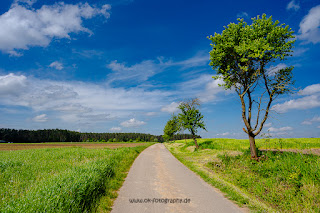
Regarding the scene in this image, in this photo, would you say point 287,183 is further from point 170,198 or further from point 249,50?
point 249,50

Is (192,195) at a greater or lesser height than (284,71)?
lesser

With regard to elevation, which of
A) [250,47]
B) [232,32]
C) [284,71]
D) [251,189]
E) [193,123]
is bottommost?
[251,189]

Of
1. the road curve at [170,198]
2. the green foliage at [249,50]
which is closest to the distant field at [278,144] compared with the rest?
the green foliage at [249,50]

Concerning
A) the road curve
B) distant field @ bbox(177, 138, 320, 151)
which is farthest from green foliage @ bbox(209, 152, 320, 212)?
distant field @ bbox(177, 138, 320, 151)

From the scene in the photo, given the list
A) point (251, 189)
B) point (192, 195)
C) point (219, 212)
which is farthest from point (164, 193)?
point (251, 189)

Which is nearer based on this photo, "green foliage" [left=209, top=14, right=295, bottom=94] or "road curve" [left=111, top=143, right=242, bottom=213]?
"road curve" [left=111, top=143, right=242, bottom=213]

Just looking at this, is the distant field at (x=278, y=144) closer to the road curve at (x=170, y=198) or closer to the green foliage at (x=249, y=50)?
the green foliage at (x=249, y=50)

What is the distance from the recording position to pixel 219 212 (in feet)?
18.8

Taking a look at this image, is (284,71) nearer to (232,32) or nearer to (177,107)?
(232,32)

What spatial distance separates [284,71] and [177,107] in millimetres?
23597

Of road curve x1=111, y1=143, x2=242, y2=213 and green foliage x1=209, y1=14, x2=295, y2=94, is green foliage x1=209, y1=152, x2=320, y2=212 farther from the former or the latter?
green foliage x1=209, y1=14, x2=295, y2=94

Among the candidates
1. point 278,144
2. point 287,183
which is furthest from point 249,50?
point 278,144

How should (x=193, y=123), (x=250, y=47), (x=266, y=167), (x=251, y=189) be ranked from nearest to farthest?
(x=251, y=189)
(x=266, y=167)
(x=250, y=47)
(x=193, y=123)

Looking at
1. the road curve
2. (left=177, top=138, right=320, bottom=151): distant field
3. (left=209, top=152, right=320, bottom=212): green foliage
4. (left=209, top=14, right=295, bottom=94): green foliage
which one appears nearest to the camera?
the road curve
